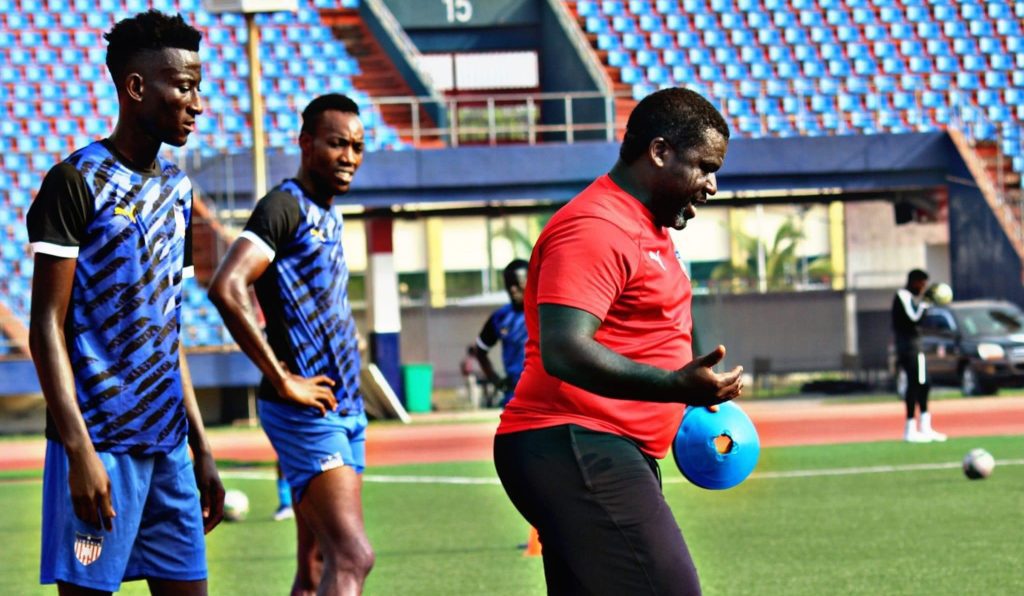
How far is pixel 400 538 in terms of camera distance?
448 inches

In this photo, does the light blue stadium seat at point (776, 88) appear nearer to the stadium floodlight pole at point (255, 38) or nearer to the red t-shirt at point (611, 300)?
the stadium floodlight pole at point (255, 38)

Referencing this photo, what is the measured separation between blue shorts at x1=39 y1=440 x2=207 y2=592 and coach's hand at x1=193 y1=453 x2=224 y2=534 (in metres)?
0.16

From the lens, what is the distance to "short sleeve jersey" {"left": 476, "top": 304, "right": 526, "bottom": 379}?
11492mm

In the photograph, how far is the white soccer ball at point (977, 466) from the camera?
1363 cm

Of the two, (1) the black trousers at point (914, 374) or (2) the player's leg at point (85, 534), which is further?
(1) the black trousers at point (914, 374)

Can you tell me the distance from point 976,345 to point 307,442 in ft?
72.7

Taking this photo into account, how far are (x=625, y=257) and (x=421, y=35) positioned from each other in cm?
3275

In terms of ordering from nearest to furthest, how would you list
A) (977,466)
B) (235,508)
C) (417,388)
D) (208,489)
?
(208,489) → (235,508) → (977,466) → (417,388)

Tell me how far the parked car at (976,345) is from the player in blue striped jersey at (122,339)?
23354 millimetres

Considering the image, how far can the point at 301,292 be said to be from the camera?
6.08 m

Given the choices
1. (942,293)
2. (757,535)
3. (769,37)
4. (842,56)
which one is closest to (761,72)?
(769,37)

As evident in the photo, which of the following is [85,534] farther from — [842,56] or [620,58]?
[842,56]

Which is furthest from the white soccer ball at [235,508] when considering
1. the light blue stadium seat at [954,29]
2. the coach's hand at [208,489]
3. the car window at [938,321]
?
the light blue stadium seat at [954,29]

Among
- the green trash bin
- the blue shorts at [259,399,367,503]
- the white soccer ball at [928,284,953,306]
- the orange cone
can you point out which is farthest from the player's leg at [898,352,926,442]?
the green trash bin
